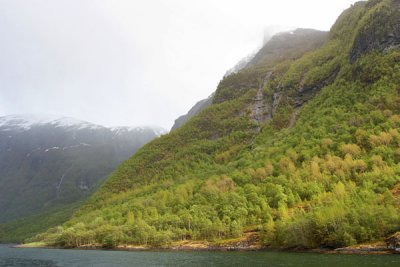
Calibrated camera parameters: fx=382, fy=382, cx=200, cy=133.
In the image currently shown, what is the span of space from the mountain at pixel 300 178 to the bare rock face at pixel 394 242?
2446 mm

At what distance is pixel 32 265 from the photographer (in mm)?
77438

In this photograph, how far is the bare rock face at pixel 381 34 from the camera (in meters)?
151

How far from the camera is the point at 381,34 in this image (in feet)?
507

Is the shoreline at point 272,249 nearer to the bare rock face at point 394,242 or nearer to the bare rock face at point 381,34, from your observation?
the bare rock face at point 394,242

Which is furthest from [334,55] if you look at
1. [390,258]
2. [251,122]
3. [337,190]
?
[390,258]

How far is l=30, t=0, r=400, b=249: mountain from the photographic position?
83.7 meters

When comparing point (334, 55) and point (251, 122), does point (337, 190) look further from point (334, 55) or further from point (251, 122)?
point (334, 55)

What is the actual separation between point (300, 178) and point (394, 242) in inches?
1828

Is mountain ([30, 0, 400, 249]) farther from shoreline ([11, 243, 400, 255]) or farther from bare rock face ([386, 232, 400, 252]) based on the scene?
bare rock face ([386, 232, 400, 252])

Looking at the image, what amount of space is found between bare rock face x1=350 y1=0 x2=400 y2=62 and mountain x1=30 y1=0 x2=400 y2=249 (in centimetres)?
44

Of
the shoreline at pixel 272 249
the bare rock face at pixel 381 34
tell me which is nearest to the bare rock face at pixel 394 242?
the shoreline at pixel 272 249

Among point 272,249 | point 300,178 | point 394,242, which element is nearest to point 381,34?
point 300,178

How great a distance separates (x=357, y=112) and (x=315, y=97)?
4182cm

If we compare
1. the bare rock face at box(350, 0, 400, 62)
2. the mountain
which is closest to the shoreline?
the mountain
